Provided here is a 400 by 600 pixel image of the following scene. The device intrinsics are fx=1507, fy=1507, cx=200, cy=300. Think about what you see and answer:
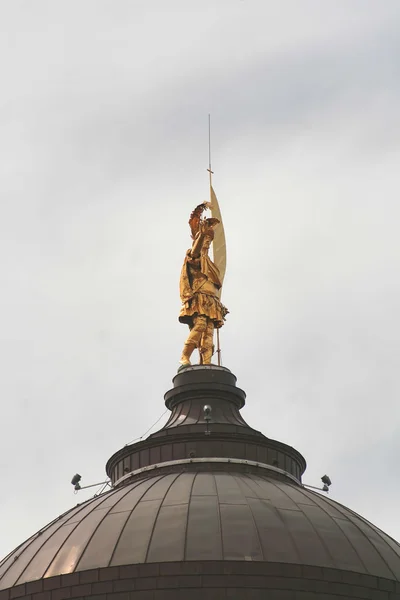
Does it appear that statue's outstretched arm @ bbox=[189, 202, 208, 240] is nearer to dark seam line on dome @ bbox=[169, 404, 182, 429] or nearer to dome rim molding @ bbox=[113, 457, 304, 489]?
dark seam line on dome @ bbox=[169, 404, 182, 429]

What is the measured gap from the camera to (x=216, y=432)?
216 feet

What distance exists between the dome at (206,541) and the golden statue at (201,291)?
376 inches

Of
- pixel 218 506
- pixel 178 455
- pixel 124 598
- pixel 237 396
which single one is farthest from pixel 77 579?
pixel 237 396

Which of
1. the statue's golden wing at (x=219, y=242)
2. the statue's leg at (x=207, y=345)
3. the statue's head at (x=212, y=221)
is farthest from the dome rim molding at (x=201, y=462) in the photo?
the statue's head at (x=212, y=221)

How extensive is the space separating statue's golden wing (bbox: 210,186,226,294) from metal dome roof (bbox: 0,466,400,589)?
1776 cm

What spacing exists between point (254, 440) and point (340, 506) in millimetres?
5174

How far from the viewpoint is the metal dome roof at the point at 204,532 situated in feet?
185

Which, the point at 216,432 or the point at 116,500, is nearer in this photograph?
the point at 116,500

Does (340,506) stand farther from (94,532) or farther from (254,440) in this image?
(94,532)

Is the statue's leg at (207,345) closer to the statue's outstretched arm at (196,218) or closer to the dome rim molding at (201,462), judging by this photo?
the statue's outstretched arm at (196,218)

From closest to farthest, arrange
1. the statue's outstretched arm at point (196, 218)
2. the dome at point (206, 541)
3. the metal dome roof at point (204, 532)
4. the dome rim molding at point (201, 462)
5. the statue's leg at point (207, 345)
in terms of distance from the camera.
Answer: the dome at point (206, 541)
the metal dome roof at point (204, 532)
the dome rim molding at point (201, 462)
the statue's leg at point (207, 345)
the statue's outstretched arm at point (196, 218)

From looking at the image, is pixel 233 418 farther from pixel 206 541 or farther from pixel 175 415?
pixel 206 541

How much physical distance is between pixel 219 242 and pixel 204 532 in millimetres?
24930

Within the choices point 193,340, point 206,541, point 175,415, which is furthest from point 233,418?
point 206,541
